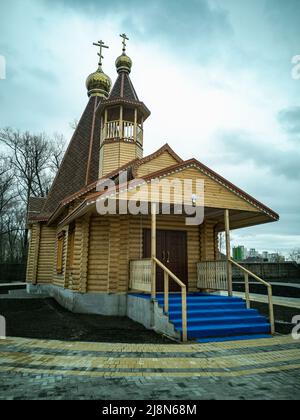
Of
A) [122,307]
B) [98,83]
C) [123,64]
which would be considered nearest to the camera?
[122,307]

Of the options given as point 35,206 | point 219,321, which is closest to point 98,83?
point 35,206

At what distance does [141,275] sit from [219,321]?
2594 millimetres

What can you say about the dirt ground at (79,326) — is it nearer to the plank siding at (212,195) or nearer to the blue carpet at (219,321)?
the blue carpet at (219,321)

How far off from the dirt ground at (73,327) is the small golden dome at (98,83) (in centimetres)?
1423

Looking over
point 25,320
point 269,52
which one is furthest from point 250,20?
point 25,320

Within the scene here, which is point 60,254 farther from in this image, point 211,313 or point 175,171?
point 211,313

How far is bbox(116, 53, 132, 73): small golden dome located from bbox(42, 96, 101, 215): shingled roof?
9.92 feet

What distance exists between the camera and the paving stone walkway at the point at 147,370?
10.5 ft

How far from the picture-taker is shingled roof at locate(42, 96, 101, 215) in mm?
13141

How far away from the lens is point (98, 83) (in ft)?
58.4

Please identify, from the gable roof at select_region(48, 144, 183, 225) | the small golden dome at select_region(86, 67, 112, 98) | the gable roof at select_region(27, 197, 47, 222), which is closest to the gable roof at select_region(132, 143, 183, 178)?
the gable roof at select_region(48, 144, 183, 225)

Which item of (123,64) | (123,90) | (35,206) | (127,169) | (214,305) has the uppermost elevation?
(123,64)
